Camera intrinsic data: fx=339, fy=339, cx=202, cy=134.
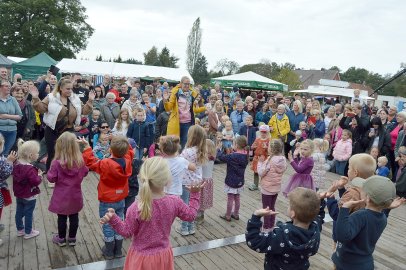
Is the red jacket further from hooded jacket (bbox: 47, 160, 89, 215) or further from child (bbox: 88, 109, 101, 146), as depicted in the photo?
child (bbox: 88, 109, 101, 146)

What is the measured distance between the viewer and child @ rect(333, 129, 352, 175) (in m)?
8.19

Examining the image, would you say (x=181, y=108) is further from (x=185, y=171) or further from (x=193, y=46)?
(x=193, y=46)

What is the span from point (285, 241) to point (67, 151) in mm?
2542

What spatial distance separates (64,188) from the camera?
12.3 feet

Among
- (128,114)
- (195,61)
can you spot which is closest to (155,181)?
(128,114)

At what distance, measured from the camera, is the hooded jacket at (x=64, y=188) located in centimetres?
372

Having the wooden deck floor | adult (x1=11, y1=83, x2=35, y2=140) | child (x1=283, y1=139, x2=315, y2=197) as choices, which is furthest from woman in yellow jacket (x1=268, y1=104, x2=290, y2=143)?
adult (x1=11, y1=83, x2=35, y2=140)

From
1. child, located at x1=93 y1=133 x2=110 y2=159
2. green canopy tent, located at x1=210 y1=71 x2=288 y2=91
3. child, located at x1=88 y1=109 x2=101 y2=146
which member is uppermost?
green canopy tent, located at x1=210 y1=71 x2=288 y2=91

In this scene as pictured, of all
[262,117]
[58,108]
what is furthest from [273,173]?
[262,117]

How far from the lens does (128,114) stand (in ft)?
23.2

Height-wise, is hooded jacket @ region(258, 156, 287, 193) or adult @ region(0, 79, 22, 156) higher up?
adult @ region(0, 79, 22, 156)

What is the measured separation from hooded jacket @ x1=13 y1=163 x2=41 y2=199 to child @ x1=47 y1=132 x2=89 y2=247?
0.77 ft

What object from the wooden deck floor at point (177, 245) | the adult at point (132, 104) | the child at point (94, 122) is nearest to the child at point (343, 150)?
the wooden deck floor at point (177, 245)

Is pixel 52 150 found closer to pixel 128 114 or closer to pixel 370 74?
pixel 128 114
